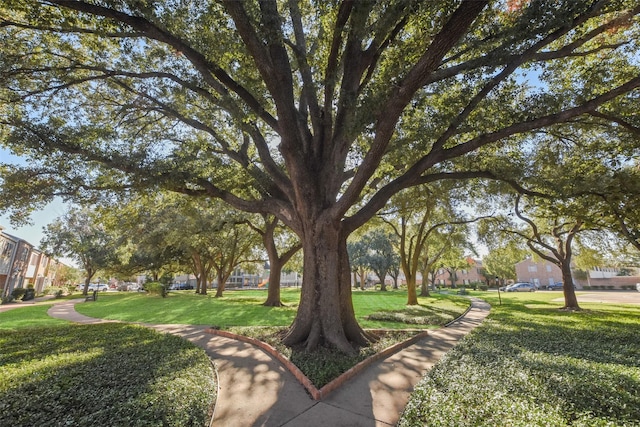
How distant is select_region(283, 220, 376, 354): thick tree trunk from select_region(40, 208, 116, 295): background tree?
3259cm

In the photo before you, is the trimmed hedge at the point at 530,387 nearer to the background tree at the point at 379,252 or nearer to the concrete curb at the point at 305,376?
the concrete curb at the point at 305,376

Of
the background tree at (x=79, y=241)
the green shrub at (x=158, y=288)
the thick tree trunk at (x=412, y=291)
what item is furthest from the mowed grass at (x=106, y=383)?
the background tree at (x=79, y=241)

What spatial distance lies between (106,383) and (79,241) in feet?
120

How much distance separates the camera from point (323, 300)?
7.69 metres

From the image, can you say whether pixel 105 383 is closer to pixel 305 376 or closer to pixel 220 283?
pixel 305 376

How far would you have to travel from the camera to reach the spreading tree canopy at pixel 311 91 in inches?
243

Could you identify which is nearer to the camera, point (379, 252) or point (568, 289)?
point (568, 289)

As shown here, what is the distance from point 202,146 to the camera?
1055 centimetres

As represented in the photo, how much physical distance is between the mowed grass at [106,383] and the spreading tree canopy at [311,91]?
308 centimetres

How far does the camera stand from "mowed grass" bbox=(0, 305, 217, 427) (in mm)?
3789

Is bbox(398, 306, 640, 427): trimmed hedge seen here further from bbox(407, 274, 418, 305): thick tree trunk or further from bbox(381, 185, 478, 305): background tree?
bbox(407, 274, 418, 305): thick tree trunk

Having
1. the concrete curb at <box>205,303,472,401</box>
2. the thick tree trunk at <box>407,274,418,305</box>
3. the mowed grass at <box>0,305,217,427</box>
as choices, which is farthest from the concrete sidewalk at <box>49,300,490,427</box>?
the thick tree trunk at <box>407,274,418,305</box>

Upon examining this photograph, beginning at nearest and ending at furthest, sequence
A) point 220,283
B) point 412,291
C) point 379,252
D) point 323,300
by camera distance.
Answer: point 323,300
point 412,291
point 220,283
point 379,252

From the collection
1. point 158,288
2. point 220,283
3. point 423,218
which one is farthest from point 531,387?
point 158,288
